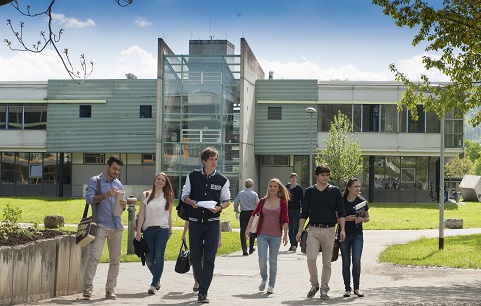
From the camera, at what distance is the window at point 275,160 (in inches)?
2388

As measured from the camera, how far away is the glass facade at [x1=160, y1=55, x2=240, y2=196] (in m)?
55.1

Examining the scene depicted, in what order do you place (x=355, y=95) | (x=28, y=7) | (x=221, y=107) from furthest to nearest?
1. (x=355, y=95)
2. (x=221, y=107)
3. (x=28, y=7)

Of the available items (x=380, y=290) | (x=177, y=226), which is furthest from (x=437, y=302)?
(x=177, y=226)

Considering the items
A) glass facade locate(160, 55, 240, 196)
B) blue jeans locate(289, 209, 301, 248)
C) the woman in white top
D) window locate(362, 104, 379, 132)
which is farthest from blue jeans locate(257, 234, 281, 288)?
window locate(362, 104, 379, 132)

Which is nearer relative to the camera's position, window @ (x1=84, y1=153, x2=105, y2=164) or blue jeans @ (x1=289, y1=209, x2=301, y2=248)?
blue jeans @ (x1=289, y1=209, x2=301, y2=248)

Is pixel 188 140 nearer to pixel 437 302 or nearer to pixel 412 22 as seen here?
pixel 412 22

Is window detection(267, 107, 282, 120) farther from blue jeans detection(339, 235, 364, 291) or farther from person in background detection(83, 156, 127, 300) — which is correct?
person in background detection(83, 156, 127, 300)

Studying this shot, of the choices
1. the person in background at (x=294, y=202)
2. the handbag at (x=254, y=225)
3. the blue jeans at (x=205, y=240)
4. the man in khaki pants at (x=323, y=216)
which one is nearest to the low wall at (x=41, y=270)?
the blue jeans at (x=205, y=240)

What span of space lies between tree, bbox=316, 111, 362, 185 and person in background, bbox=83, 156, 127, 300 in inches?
1625

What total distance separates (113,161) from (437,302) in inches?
187

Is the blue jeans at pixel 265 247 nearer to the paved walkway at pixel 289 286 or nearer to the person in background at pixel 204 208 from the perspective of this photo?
the paved walkway at pixel 289 286

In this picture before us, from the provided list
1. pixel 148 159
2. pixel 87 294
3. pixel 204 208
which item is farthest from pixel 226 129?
pixel 87 294

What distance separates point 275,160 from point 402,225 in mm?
20846

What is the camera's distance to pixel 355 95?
193 ft
